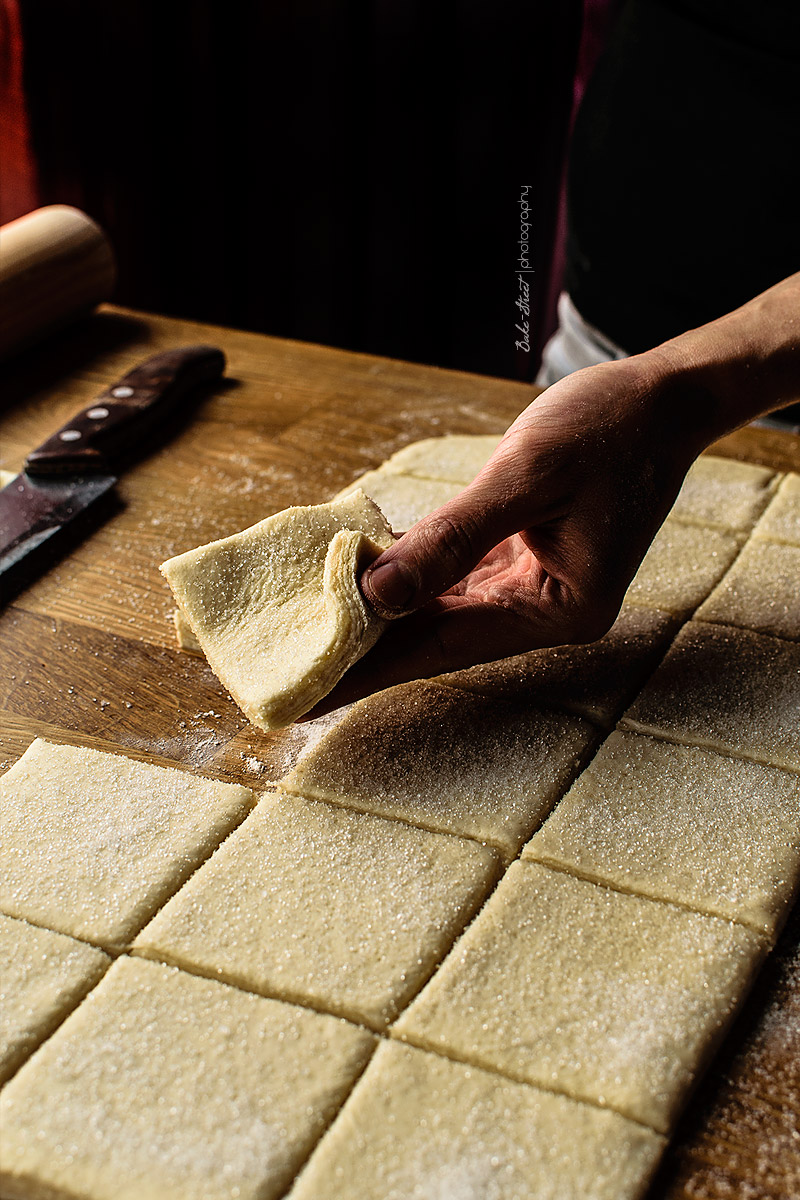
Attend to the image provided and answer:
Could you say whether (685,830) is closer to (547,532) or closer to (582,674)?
(582,674)

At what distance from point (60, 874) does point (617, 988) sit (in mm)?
636

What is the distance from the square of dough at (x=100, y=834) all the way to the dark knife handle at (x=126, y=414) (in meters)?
0.73

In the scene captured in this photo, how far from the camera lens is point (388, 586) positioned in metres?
1.31

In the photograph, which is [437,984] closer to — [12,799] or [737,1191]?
[737,1191]

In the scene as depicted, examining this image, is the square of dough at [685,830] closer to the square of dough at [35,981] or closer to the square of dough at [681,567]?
the square of dough at [681,567]

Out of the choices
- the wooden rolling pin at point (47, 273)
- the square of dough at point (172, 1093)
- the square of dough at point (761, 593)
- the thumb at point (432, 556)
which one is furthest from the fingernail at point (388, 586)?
the wooden rolling pin at point (47, 273)

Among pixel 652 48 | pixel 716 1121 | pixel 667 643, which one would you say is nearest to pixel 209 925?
pixel 716 1121

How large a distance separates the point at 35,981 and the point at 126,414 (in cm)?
127

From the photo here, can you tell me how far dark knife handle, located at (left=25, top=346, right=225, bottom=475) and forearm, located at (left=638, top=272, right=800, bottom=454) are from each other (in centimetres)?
103

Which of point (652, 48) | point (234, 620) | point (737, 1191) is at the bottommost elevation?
point (737, 1191)

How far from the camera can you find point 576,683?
1.54m

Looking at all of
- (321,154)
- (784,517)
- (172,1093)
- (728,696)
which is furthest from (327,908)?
(321,154)

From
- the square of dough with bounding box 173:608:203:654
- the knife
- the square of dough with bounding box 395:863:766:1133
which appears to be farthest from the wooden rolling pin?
the square of dough with bounding box 395:863:766:1133

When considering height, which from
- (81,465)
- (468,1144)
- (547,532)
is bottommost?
(468,1144)
